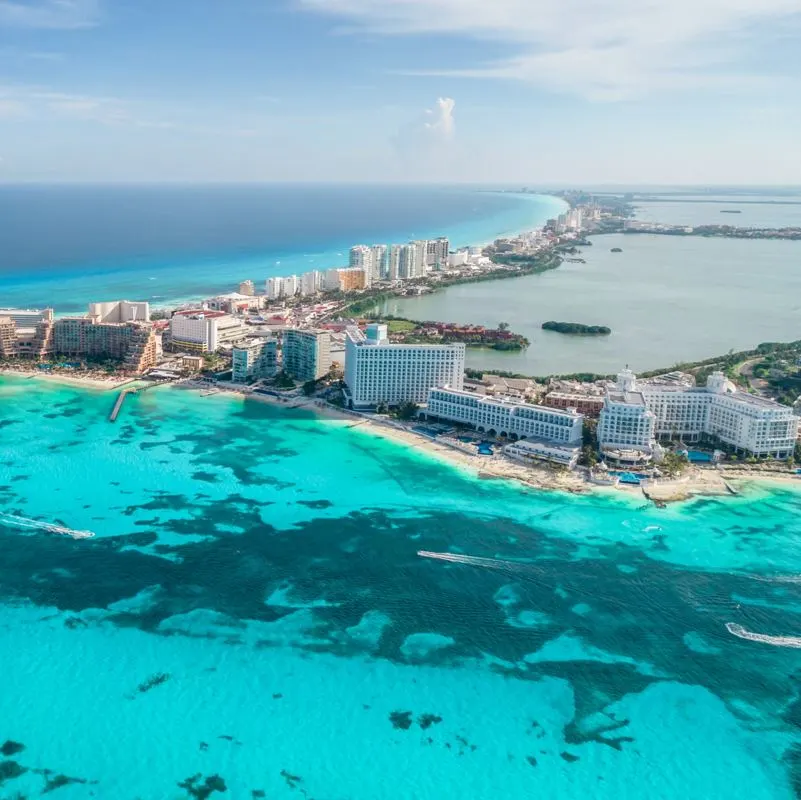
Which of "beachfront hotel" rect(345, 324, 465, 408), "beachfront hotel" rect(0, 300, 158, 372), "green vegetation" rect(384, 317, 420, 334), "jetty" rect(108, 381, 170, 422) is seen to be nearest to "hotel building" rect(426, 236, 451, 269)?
"green vegetation" rect(384, 317, 420, 334)

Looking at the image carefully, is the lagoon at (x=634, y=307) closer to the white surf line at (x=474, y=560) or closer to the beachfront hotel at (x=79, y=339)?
the beachfront hotel at (x=79, y=339)

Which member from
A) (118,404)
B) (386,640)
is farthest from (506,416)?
(118,404)

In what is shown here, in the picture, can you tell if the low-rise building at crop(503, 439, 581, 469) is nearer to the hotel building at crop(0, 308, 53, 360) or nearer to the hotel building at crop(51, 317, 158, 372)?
the hotel building at crop(51, 317, 158, 372)

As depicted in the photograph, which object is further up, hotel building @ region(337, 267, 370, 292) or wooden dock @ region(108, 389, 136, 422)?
hotel building @ region(337, 267, 370, 292)

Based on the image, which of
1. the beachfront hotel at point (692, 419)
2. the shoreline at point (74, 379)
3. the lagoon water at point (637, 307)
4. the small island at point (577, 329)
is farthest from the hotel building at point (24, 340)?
the small island at point (577, 329)

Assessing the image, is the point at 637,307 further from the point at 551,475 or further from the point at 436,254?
the point at 551,475

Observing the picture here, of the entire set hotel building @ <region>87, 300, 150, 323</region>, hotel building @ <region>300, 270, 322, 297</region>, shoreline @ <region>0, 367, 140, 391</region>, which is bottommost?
shoreline @ <region>0, 367, 140, 391</region>
